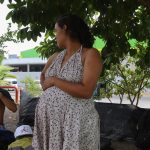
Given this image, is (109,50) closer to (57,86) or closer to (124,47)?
(124,47)

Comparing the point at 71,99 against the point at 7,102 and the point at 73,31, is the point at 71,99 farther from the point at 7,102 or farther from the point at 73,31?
the point at 7,102

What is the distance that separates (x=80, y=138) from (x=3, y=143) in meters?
1.85

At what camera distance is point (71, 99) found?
284cm

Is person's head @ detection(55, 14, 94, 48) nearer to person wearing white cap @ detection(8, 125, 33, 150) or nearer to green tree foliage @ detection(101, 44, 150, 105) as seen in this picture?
person wearing white cap @ detection(8, 125, 33, 150)

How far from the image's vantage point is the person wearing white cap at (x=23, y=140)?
3996mm

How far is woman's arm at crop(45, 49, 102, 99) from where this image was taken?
2793 millimetres

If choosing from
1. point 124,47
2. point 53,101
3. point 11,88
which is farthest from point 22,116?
point 11,88

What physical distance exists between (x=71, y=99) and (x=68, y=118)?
125 millimetres

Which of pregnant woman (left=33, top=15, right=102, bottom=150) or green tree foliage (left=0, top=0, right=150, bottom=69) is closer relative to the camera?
pregnant woman (left=33, top=15, right=102, bottom=150)

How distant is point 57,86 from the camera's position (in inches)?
113

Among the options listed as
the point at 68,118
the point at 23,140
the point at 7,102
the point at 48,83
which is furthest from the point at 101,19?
the point at 68,118

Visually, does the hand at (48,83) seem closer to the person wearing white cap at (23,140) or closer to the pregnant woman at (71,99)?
the pregnant woman at (71,99)

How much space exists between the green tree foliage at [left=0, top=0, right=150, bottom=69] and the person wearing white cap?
1803 mm

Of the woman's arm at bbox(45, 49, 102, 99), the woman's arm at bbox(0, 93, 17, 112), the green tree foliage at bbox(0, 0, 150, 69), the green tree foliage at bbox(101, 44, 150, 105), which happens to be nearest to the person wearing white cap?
the woman's arm at bbox(0, 93, 17, 112)
